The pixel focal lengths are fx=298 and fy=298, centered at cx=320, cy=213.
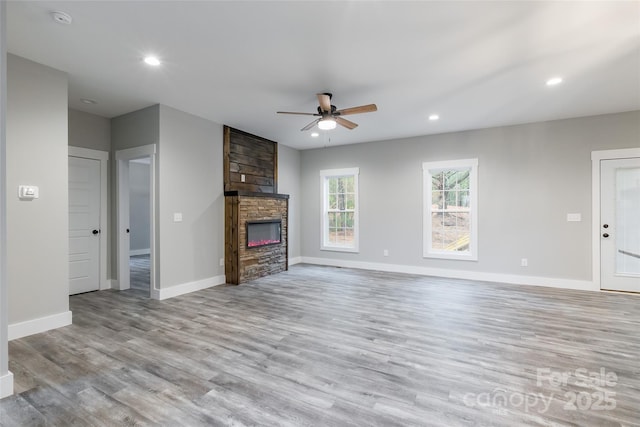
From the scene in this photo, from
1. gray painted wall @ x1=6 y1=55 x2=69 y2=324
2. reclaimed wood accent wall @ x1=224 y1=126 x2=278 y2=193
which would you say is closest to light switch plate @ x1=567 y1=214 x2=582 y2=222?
reclaimed wood accent wall @ x1=224 y1=126 x2=278 y2=193

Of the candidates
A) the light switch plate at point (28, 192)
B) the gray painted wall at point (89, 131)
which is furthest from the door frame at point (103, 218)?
the light switch plate at point (28, 192)

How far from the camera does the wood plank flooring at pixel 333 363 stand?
1.84m

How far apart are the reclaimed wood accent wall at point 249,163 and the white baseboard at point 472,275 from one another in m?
2.30

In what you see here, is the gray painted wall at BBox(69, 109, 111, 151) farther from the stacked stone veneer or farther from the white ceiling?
the stacked stone veneer

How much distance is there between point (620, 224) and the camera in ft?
14.9

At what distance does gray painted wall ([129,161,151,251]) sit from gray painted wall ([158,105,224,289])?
4769mm

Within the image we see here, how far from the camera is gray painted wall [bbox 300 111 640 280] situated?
4754 millimetres

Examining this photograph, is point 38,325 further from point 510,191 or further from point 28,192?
point 510,191

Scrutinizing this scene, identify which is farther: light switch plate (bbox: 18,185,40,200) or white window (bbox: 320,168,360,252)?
white window (bbox: 320,168,360,252)

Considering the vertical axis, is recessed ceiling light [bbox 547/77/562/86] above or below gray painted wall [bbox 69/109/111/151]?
above

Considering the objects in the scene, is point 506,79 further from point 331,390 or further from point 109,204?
point 109,204

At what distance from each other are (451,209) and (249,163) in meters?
4.04

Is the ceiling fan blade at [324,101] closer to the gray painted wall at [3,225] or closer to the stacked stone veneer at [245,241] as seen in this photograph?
the stacked stone veneer at [245,241]

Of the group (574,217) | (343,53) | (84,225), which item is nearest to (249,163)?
(84,225)
